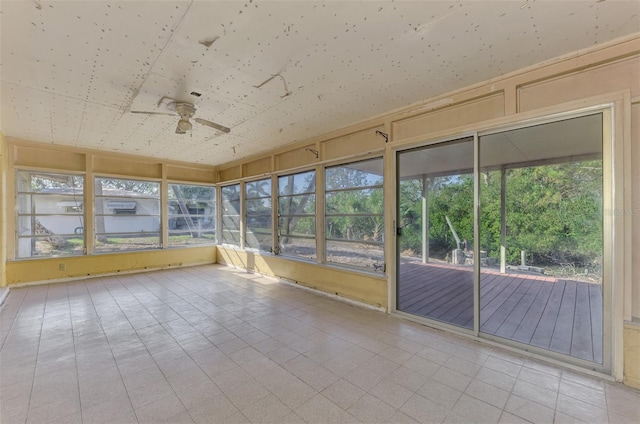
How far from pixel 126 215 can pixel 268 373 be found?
605 centimetres

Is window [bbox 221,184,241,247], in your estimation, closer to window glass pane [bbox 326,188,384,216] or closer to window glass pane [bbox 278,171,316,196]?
window glass pane [bbox 278,171,316,196]

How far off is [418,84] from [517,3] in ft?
3.72

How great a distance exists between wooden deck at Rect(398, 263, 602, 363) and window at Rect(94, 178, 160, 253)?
630cm

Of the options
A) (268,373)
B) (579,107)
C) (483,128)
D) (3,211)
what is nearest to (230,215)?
(3,211)

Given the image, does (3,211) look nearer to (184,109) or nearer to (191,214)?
(191,214)

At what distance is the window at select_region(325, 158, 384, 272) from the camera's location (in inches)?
159

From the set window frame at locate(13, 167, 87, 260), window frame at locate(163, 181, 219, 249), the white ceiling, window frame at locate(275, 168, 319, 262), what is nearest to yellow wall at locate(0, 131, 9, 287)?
window frame at locate(13, 167, 87, 260)

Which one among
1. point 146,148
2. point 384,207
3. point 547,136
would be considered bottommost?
point 384,207

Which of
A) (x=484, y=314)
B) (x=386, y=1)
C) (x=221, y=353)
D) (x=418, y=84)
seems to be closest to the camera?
(x=386, y=1)

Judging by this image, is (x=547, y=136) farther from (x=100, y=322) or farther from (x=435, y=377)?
(x=100, y=322)

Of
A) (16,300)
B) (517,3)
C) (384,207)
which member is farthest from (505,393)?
(16,300)

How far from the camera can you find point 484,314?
125 inches

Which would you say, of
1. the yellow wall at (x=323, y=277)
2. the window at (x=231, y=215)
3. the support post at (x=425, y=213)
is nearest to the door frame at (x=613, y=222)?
the support post at (x=425, y=213)

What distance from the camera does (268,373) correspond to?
232 cm
